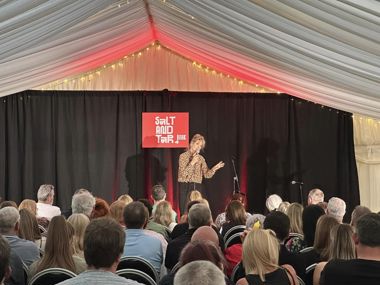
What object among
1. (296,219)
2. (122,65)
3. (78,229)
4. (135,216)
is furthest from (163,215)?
(122,65)

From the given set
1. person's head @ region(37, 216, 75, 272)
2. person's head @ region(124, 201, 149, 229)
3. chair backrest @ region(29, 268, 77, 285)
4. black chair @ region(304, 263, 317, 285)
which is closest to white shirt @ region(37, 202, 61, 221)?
person's head @ region(124, 201, 149, 229)

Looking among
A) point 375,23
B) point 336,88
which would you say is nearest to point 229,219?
point 336,88

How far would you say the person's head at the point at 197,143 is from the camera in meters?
11.4

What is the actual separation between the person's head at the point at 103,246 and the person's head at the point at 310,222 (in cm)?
259

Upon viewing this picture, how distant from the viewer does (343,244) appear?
12.5ft

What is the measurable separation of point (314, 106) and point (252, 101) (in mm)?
1272

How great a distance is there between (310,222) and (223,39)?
3.94 meters

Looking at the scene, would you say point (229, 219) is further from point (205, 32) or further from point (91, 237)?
point (91, 237)

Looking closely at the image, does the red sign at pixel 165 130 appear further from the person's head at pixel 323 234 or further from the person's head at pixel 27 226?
the person's head at pixel 323 234

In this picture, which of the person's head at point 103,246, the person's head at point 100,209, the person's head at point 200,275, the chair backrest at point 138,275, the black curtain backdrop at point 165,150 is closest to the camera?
the person's head at point 200,275

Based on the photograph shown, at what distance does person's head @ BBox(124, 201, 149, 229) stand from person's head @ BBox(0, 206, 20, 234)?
865 mm

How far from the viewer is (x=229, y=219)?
6301 millimetres

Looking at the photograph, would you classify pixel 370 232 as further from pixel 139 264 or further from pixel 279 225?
pixel 139 264

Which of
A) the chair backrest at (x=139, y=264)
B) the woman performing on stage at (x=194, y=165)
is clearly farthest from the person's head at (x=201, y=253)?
the woman performing on stage at (x=194, y=165)
